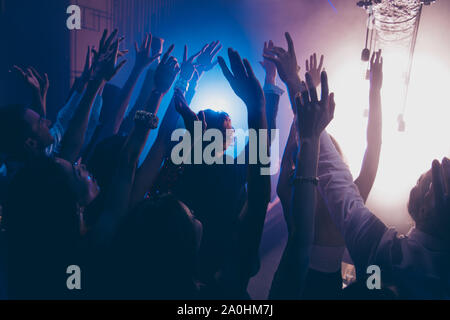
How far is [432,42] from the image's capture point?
3.63m

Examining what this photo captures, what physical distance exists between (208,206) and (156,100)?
1.72ft

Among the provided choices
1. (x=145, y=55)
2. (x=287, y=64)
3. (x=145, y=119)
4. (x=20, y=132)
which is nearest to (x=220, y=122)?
(x=145, y=119)

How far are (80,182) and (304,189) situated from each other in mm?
684

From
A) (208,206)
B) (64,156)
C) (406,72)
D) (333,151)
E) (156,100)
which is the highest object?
(406,72)

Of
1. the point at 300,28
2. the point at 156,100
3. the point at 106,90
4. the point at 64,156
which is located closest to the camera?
the point at 156,100

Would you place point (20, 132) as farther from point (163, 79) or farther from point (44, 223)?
point (163, 79)

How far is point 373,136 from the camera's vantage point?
1.25 m

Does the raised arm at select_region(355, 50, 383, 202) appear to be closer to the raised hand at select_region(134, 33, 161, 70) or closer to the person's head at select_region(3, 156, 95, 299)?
the person's head at select_region(3, 156, 95, 299)

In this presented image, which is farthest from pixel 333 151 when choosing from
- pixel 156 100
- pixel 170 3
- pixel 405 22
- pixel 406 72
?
pixel 170 3

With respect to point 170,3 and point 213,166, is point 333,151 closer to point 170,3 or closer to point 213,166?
point 213,166

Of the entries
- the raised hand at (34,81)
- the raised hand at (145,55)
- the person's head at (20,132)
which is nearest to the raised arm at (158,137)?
the person's head at (20,132)

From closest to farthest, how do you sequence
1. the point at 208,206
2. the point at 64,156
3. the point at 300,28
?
the point at 208,206, the point at 64,156, the point at 300,28

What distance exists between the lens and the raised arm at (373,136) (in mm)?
1231

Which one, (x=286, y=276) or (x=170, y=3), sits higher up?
(x=170, y=3)
